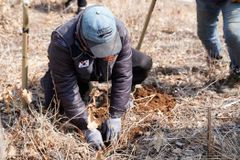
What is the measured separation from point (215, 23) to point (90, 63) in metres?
1.30

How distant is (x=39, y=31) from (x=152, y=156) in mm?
2747

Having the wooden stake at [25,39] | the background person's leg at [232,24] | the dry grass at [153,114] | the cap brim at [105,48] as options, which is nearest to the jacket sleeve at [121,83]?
the dry grass at [153,114]

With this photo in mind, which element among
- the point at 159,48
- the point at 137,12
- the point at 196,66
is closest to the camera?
the point at 196,66

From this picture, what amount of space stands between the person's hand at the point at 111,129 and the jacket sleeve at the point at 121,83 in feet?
0.16

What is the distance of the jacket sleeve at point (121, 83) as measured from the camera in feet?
8.86

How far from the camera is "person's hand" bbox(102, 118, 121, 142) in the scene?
8.91 ft

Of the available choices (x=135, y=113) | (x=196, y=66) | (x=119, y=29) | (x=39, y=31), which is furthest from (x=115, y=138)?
(x=39, y=31)

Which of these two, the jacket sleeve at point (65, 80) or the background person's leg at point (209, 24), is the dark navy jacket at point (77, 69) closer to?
the jacket sleeve at point (65, 80)

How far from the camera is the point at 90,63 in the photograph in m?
2.63

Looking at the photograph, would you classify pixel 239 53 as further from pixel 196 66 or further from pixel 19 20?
pixel 19 20

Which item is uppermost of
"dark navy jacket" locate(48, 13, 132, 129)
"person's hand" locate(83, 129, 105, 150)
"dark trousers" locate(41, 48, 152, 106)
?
"dark navy jacket" locate(48, 13, 132, 129)

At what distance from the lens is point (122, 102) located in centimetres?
279

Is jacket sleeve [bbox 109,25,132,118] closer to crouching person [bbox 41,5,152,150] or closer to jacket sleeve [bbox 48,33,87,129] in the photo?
crouching person [bbox 41,5,152,150]

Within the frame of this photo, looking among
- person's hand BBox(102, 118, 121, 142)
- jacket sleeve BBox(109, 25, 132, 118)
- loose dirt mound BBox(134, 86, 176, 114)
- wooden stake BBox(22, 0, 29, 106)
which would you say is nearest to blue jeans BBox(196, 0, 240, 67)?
loose dirt mound BBox(134, 86, 176, 114)
